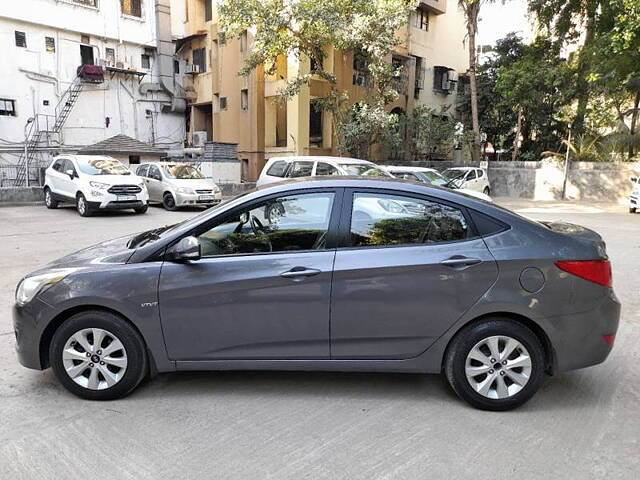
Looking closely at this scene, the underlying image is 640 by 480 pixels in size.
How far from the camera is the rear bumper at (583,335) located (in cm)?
345

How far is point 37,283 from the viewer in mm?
3623

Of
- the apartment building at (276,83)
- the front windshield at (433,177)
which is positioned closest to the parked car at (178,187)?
the apartment building at (276,83)

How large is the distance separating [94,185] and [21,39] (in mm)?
13835

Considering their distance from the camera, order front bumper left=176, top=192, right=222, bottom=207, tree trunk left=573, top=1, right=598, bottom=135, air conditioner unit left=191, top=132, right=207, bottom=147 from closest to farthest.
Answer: front bumper left=176, top=192, right=222, bottom=207
tree trunk left=573, top=1, right=598, bottom=135
air conditioner unit left=191, top=132, right=207, bottom=147

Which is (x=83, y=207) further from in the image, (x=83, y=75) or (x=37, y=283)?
(x=83, y=75)

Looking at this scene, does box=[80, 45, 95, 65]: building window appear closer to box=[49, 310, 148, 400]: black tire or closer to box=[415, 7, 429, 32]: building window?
box=[415, 7, 429, 32]: building window

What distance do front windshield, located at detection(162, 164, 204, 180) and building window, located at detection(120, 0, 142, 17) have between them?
1329 centimetres

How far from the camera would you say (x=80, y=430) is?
328 cm

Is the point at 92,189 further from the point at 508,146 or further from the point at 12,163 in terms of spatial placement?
the point at 508,146

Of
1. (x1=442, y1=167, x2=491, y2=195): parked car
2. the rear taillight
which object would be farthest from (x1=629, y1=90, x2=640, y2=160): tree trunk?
the rear taillight

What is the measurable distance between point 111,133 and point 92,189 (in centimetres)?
1378

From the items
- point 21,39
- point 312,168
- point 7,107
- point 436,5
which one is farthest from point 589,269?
point 436,5

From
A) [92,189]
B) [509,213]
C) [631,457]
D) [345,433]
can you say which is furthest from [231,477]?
[92,189]

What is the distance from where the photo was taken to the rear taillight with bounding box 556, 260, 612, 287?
136 inches
